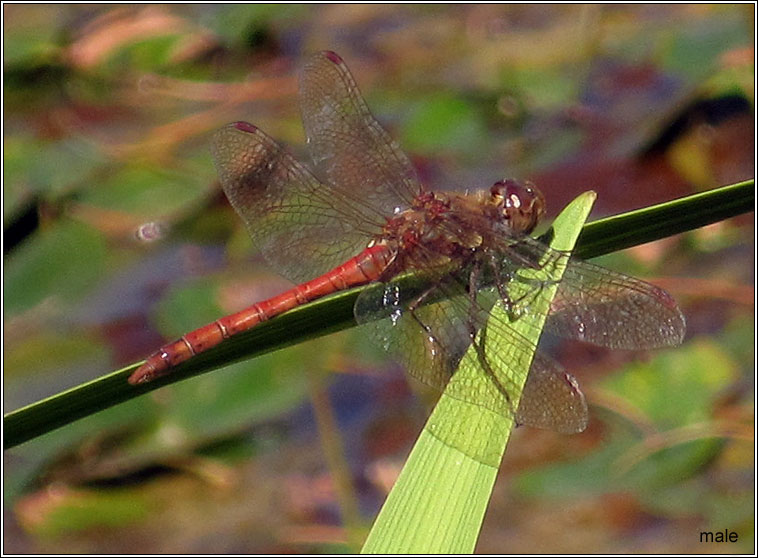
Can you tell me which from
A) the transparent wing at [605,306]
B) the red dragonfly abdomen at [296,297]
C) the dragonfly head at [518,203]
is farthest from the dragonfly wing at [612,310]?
the red dragonfly abdomen at [296,297]

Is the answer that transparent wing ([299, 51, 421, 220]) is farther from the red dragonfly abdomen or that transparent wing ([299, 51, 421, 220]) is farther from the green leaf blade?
the green leaf blade

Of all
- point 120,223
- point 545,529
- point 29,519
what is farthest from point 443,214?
point 120,223

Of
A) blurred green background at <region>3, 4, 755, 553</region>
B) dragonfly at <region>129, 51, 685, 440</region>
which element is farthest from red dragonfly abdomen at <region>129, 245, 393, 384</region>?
blurred green background at <region>3, 4, 755, 553</region>

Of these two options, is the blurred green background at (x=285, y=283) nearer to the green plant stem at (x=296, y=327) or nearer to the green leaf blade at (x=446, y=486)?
the green plant stem at (x=296, y=327)

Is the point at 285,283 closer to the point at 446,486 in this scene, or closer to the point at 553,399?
the point at 553,399

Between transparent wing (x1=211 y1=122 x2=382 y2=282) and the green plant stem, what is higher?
transparent wing (x1=211 y1=122 x2=382 y2=282)

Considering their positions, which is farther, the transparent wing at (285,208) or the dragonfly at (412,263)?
the transparent wing at (285,208)

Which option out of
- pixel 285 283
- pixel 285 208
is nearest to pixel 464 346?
pixel 285 208
